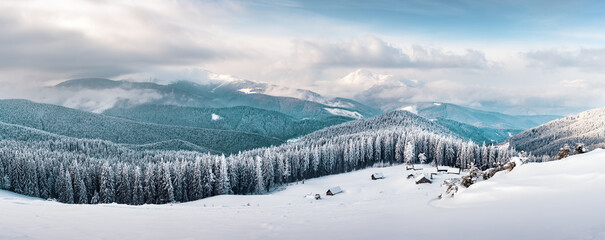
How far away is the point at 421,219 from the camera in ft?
62.4

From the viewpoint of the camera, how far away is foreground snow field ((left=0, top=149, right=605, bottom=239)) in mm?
14445

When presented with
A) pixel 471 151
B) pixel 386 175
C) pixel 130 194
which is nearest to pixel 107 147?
pixel 130 194

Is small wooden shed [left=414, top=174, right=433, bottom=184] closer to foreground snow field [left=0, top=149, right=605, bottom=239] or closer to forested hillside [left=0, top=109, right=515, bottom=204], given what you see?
forested hillside [left=0, top=109, right=515, bottom=204]

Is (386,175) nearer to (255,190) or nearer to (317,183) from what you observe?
(317,183)

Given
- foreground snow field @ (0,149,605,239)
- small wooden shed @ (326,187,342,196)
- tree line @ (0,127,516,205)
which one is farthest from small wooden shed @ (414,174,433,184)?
foreground snow field @ (0,149,605,239)

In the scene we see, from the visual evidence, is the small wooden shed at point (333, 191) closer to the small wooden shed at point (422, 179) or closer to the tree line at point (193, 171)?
the small wooden shed at point (422, 179)

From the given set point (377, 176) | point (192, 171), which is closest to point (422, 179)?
point (377, 176)

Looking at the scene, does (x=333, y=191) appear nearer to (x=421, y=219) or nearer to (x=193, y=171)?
(x=193, y=171)

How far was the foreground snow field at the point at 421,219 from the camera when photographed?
47.4 feet

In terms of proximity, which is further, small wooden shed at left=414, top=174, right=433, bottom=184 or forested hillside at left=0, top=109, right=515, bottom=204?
forested hillside at left=0, top=109, right=515, bottom=204

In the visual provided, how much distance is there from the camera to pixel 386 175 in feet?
330

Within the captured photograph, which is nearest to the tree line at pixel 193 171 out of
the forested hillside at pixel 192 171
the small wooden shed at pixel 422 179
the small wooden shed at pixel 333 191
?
the forested hillside at pixel 192 171

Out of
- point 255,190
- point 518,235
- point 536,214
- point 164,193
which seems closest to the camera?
point 518,235

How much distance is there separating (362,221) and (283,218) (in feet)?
17.1
